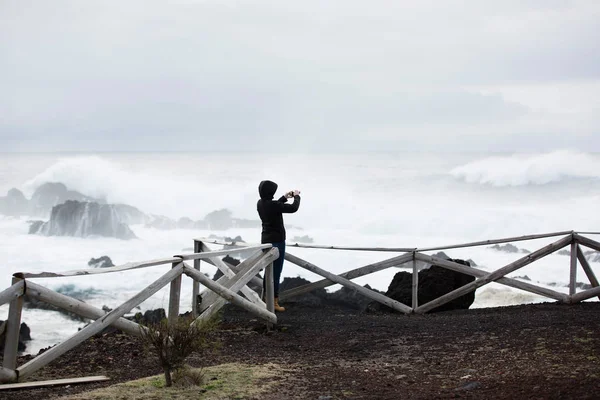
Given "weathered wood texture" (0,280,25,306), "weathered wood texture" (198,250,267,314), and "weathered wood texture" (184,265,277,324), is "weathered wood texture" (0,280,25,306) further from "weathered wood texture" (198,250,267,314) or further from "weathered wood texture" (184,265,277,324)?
"weathered wood texture" (198,250,267,314)

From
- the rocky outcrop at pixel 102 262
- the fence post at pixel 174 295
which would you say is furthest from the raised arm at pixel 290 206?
the rocky outcrop at pixel 102 262

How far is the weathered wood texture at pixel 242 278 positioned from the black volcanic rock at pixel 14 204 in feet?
204

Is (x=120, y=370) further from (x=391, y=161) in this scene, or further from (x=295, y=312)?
(x=391, y=161)

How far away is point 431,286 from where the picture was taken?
14523 millimetres

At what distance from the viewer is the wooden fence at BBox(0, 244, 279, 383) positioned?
7.76 m

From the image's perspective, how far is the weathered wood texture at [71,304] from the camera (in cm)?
780

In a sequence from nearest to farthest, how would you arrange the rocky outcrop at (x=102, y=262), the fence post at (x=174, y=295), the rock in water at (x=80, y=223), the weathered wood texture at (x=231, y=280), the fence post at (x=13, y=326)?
the fence post at (x=13, y=326)
the fence post at (x=174, y=295)
the weathered wood texture at (x=231, y=280)
the rocky outcrop at (x=102, y=262)
the rock in water at (x=80, y=223)

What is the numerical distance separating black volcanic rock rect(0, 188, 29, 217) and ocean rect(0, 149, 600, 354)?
129cm

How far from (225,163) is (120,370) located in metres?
98.6

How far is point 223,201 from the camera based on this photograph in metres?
70.6

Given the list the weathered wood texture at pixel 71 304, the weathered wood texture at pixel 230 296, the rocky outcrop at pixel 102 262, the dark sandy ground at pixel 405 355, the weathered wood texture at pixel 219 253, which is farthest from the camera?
the rocky outcrop at pixel 102 262

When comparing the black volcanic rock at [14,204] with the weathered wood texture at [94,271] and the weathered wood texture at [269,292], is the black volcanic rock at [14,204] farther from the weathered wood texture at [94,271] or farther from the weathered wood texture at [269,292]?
the weathered wood texture at [94,271]

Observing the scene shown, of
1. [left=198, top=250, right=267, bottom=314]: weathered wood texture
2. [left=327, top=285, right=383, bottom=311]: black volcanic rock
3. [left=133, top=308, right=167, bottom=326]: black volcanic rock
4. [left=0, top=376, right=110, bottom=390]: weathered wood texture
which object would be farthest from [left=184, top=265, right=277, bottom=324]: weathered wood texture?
[left=327, top=285, right=383, bottom=311]: black volcanic rock

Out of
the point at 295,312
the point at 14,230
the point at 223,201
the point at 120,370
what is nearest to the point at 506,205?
the point at 223,201
